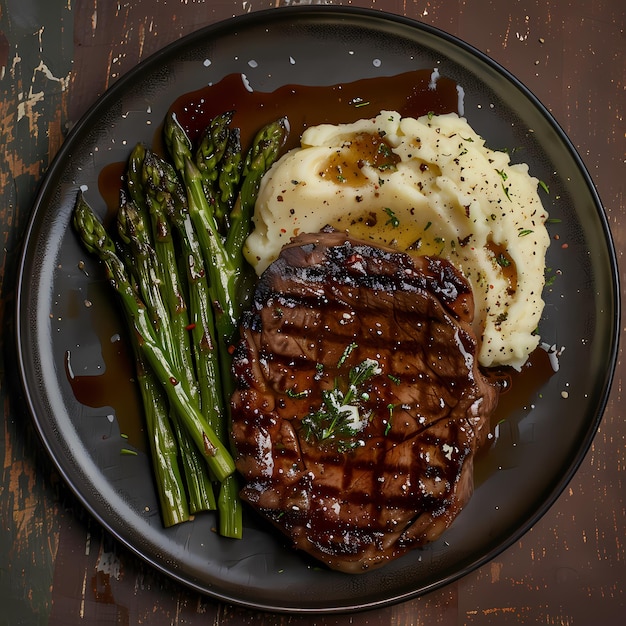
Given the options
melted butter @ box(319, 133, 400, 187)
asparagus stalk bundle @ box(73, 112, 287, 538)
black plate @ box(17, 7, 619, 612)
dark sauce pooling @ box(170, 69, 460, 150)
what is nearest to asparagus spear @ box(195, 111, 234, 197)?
asparagus stalk bundle @ box(73, 112, 287, 538)

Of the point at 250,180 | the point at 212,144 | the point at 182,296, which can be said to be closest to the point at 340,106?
the point at 250,180

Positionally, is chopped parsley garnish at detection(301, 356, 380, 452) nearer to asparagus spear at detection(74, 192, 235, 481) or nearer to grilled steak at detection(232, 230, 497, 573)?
grilled steak at detection(232, 230, 497, 573)

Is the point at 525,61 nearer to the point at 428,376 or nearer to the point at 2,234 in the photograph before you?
the point at 428,376

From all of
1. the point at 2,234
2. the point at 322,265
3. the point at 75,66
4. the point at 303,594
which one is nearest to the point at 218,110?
the point at 75,66

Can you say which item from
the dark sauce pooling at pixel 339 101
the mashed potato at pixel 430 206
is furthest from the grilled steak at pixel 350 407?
the dark sauce pooling at pixel 339 101

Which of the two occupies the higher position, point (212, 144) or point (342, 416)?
point (212, 144)

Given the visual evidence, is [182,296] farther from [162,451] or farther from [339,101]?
[339,101]
